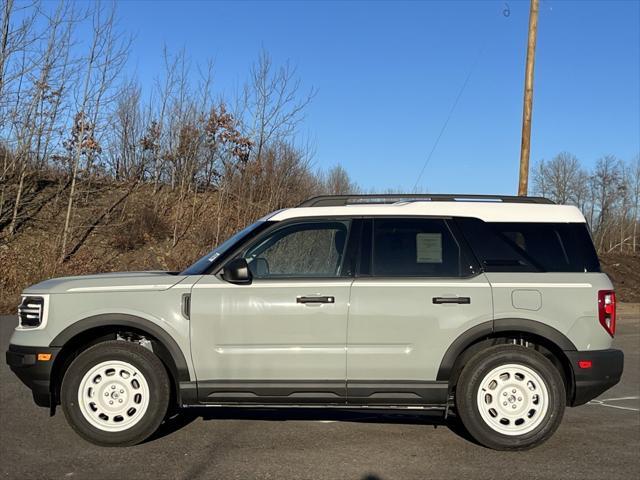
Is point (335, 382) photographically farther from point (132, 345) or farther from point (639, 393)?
point (639, 393)

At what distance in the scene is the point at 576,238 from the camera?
16.3 ft

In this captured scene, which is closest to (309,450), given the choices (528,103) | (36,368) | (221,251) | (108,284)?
(221,251)

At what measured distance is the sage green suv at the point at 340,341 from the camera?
475 cm

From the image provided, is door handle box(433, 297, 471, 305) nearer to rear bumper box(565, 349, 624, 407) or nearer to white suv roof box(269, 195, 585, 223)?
white suv roof box(269, 195, 585, 223)

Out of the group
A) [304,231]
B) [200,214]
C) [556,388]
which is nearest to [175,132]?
[200,214]

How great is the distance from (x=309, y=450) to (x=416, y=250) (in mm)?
1860

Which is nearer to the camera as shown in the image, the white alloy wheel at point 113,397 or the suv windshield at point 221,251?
the white alloy wheel at point 113,397

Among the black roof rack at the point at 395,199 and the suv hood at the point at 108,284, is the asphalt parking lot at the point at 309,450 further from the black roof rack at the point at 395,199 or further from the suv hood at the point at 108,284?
the black roof rack at the point at 395,199

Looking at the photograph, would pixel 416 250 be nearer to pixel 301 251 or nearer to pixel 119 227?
pixel 301 251

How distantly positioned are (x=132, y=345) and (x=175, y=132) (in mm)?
16232

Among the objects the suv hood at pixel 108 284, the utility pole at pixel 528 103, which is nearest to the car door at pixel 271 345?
the suv hood at pixel 108 284

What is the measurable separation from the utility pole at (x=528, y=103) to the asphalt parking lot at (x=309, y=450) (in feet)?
26.8

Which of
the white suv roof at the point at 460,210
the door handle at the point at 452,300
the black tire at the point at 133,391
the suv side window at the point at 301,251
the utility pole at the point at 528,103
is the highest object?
the utility pole at the point at 528,103

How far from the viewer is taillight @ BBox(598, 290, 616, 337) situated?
15.8 feet
